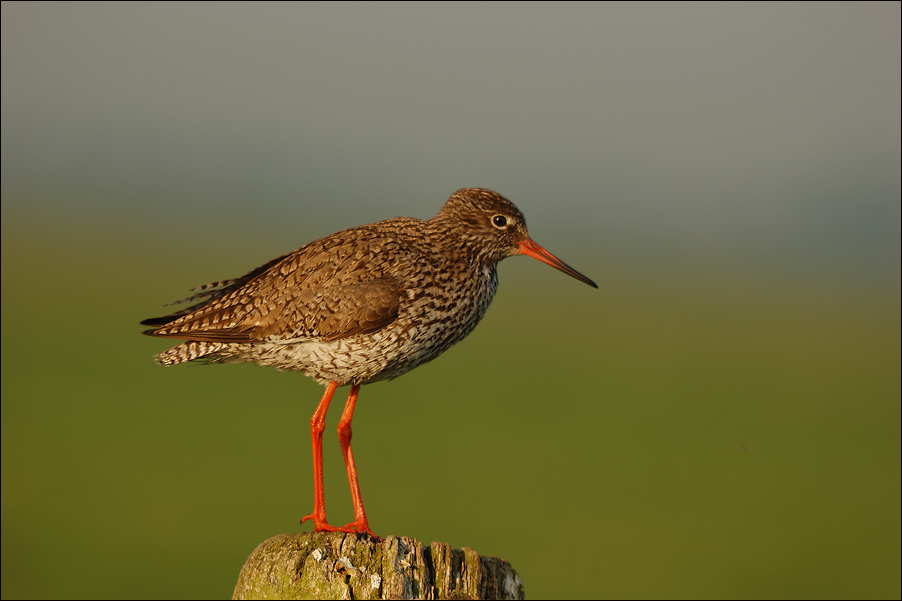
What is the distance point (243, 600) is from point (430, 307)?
3106 mm

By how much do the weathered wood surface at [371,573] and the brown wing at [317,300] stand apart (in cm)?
238

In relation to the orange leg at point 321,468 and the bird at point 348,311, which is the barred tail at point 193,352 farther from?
the orange leg at point 321,468

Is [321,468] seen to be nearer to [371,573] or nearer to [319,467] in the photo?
[319,467]

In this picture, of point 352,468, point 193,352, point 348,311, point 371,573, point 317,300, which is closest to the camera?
point 371,573

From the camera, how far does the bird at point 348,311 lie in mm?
7125

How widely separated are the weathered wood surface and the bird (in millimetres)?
1817

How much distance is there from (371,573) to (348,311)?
2.72 meters

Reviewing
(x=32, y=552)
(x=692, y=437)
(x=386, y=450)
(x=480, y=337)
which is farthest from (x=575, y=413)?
(x=32, y=552)

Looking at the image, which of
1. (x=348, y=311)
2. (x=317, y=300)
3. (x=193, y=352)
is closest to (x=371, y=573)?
(x=348, y=311)

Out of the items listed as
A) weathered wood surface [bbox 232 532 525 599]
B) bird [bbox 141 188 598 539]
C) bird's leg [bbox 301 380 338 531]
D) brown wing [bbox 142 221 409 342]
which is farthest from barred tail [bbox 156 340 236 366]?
weathered wood surface [bbox 232 532 525 599]

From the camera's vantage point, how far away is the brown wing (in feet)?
→ 23.3

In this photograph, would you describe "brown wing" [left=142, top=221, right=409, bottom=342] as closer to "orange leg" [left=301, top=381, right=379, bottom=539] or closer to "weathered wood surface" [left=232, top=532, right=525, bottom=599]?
"orange leg" [left=301, top=381, right=379, bottom=539]

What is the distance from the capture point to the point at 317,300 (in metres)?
7.20

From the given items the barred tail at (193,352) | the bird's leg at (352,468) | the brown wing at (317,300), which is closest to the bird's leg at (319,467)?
the bird's leg at (352,468)
